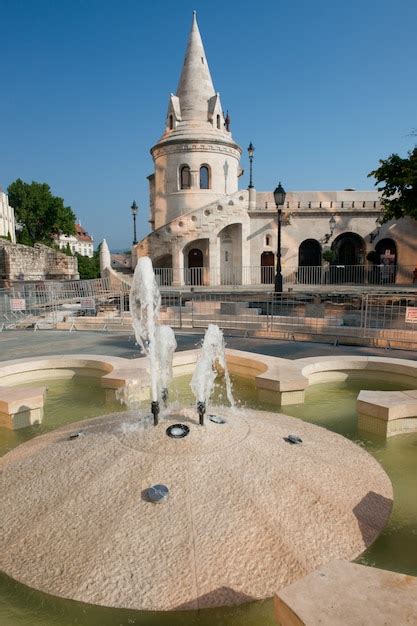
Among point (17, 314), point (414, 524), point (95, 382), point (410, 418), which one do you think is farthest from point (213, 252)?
point (414, 524)

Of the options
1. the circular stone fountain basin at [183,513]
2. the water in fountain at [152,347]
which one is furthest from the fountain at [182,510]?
the water in fountain at [152,347]

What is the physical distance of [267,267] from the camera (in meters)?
32.4

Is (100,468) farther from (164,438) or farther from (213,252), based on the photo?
(213,252)

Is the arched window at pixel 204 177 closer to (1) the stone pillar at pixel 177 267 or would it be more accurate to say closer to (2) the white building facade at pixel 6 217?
(1) the stone pillar at pixel 177 267

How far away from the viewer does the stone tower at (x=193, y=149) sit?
107ft

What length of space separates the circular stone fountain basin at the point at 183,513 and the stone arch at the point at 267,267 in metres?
28.2

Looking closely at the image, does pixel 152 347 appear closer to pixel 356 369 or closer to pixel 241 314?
pixel 356 369

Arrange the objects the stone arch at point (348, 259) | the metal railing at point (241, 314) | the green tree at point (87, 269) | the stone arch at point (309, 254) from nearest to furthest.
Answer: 1. the metal railing at point (241, 314)
2. the stone arch at point (348, 259)
3. the stone arch at point (309, 254)
4. the green tree at point (87, 269)

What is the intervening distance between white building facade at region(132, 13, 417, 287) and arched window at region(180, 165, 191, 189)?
3.1 inches

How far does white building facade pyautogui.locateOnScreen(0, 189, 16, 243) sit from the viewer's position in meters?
61.7

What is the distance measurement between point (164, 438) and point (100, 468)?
70cm

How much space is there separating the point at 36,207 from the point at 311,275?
51051 millimetres

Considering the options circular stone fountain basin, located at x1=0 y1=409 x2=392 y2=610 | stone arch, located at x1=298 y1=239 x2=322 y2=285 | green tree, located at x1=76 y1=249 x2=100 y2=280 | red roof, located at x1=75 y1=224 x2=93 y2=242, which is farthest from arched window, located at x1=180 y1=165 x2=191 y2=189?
red roof, located at x1=75 y1=224 x2=93 y2=242

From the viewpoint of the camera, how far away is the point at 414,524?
12.5ft
